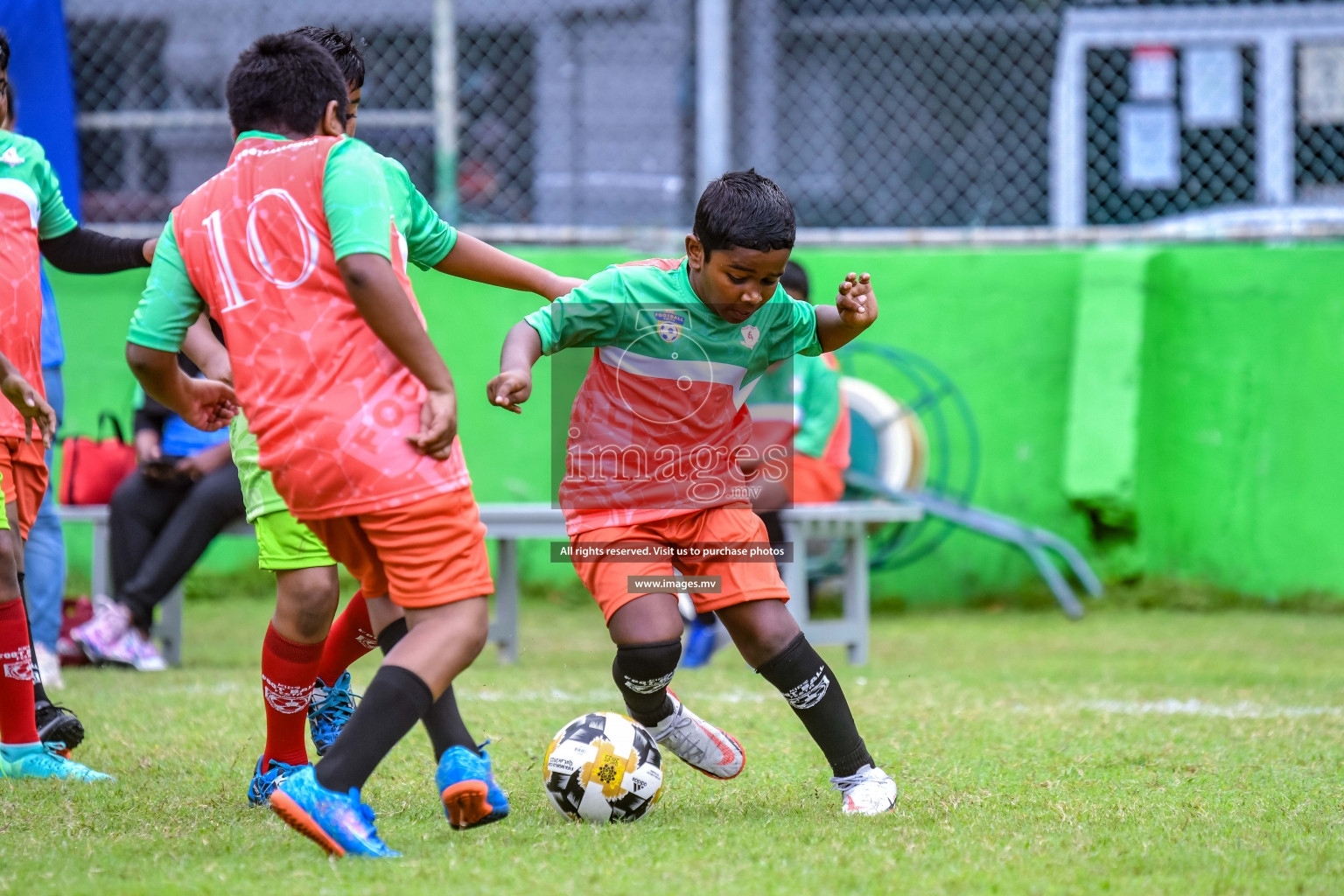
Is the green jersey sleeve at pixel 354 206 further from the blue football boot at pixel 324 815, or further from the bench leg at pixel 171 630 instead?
the bench leg at pixel 171 630

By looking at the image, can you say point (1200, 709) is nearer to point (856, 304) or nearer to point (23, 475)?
point (856, 304)

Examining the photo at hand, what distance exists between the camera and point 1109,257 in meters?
7.32

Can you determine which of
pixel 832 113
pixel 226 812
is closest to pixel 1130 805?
pixel 226 812

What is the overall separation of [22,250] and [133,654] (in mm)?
2316

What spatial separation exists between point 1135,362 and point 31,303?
5328 mm

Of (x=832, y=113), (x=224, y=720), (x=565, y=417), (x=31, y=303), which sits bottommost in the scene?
(x=224, y=720)

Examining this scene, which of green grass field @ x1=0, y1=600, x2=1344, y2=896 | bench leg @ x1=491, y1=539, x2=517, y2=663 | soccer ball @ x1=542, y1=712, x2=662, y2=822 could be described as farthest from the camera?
bench leg @ x1=491, y1=539, x2=517, y2=663

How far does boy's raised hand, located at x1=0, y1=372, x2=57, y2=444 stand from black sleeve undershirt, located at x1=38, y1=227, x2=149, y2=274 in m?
0.39

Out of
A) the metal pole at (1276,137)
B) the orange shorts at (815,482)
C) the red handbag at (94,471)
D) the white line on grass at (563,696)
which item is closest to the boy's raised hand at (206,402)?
the white line on grass at (563,696)

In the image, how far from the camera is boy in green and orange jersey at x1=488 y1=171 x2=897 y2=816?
2.98m

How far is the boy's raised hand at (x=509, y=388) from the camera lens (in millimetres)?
2613

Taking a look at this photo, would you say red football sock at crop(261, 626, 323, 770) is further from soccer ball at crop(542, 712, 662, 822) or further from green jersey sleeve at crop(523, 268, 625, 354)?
green jersey sleeve at crop(523, 268, 625, 354)

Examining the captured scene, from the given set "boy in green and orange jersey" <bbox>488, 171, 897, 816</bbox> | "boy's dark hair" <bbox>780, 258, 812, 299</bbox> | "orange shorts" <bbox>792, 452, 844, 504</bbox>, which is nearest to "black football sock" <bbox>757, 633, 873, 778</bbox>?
"boy in green and orange jersey" <bbox>488, 171, 897, 816</bbox>

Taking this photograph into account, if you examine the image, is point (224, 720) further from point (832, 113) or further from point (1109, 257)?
point (832, 113)
